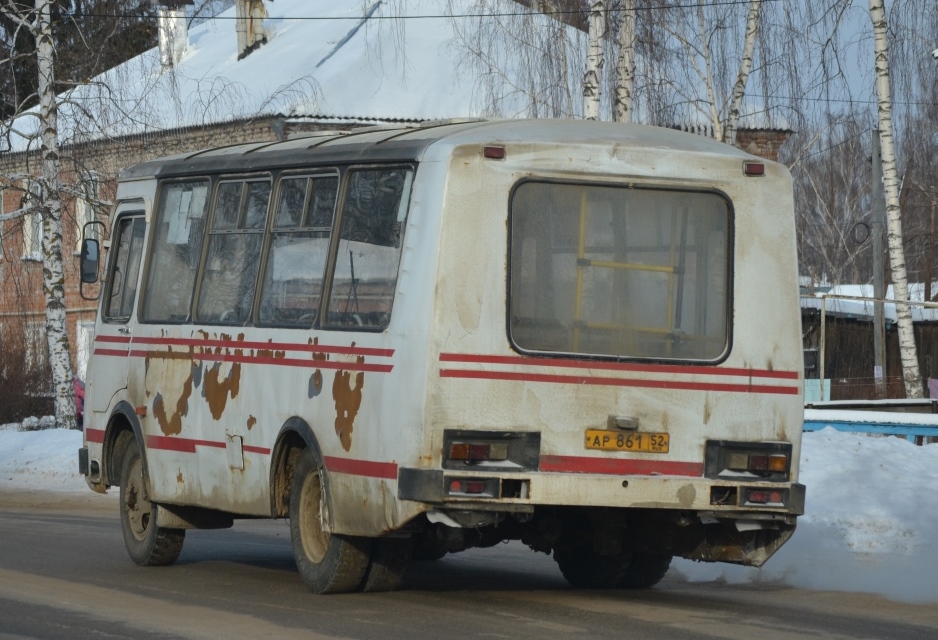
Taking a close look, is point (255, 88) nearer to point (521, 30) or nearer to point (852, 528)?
point (521, 30)

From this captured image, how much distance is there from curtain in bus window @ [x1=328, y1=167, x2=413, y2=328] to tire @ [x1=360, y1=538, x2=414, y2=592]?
129cm

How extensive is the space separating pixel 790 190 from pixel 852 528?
553 centimetres

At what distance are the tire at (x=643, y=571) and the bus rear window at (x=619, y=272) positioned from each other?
2.05 meters

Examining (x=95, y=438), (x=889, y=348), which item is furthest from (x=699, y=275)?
(x=889, y=348)

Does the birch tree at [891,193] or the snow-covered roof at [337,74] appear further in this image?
the snow-covered roof at [337,74]

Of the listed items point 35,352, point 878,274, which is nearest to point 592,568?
point 35,352

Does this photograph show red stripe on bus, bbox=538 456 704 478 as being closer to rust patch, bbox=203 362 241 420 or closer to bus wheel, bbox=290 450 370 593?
bus wheel, bbox=290 450 370 593

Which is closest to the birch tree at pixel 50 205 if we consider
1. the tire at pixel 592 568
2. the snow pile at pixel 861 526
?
the snow pile at pixel 861 526

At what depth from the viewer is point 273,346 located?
10.8m

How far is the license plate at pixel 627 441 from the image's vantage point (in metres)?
9.41

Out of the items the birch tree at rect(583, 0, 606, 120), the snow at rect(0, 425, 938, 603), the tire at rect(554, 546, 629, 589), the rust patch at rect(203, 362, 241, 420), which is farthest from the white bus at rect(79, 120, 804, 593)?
the birch tree at rect(583, 0, 606, 120)

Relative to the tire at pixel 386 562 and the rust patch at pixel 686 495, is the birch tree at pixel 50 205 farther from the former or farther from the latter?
the rust patch at pixel 686 495

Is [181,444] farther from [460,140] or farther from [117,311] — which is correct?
[460,140]

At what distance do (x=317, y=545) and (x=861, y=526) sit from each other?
241 inches
